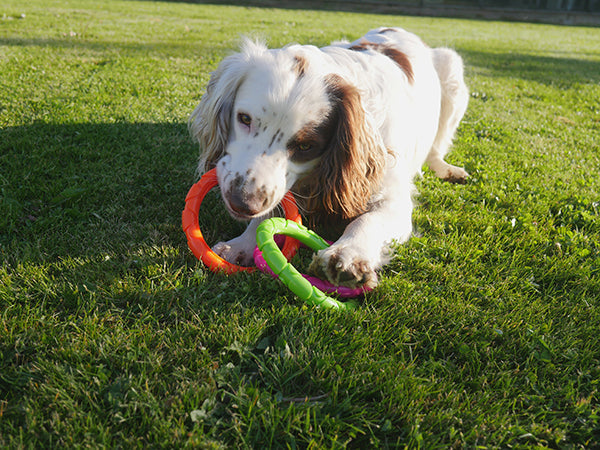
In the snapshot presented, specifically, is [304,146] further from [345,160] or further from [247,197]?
[247,197]

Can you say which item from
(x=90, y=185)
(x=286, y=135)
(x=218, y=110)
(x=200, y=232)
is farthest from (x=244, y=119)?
(x=90, y=185)

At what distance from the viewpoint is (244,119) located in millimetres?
2998

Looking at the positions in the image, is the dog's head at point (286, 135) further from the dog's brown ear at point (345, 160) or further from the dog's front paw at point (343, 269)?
the dog's front paw at point (343, 269)

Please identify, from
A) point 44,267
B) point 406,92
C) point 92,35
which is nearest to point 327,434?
point 44,267

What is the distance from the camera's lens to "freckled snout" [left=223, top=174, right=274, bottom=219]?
2.66 metres

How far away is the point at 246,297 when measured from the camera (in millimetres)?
2633

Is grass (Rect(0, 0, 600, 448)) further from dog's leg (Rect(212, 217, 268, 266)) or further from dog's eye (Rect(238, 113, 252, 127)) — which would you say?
dog's eye (Rect(238, 113, 252, 127))

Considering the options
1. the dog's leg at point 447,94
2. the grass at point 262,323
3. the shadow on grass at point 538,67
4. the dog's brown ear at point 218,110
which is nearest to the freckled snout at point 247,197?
the grass at point 262,323

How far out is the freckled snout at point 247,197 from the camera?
2.66 metres

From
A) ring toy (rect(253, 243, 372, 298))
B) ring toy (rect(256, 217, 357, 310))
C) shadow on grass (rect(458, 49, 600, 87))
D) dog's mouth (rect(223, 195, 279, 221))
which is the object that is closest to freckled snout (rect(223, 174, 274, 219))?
dog's mouth (rect(223, 195, 279, 221))

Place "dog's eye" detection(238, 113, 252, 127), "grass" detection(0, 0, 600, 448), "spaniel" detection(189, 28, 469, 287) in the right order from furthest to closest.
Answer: "dog's eye" detection(238, 113, 252, 127) → "spaniel" detection(189, 28, 469, 287) → "grass" detection(0, 0, 600, 448)

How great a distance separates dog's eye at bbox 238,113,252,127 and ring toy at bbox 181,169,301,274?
48 centimetres

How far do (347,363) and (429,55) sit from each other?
4.49 metres

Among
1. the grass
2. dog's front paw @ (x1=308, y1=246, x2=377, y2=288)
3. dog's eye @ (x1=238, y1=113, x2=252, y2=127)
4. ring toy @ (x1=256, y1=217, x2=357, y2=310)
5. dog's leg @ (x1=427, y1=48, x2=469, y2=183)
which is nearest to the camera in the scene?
the grass
